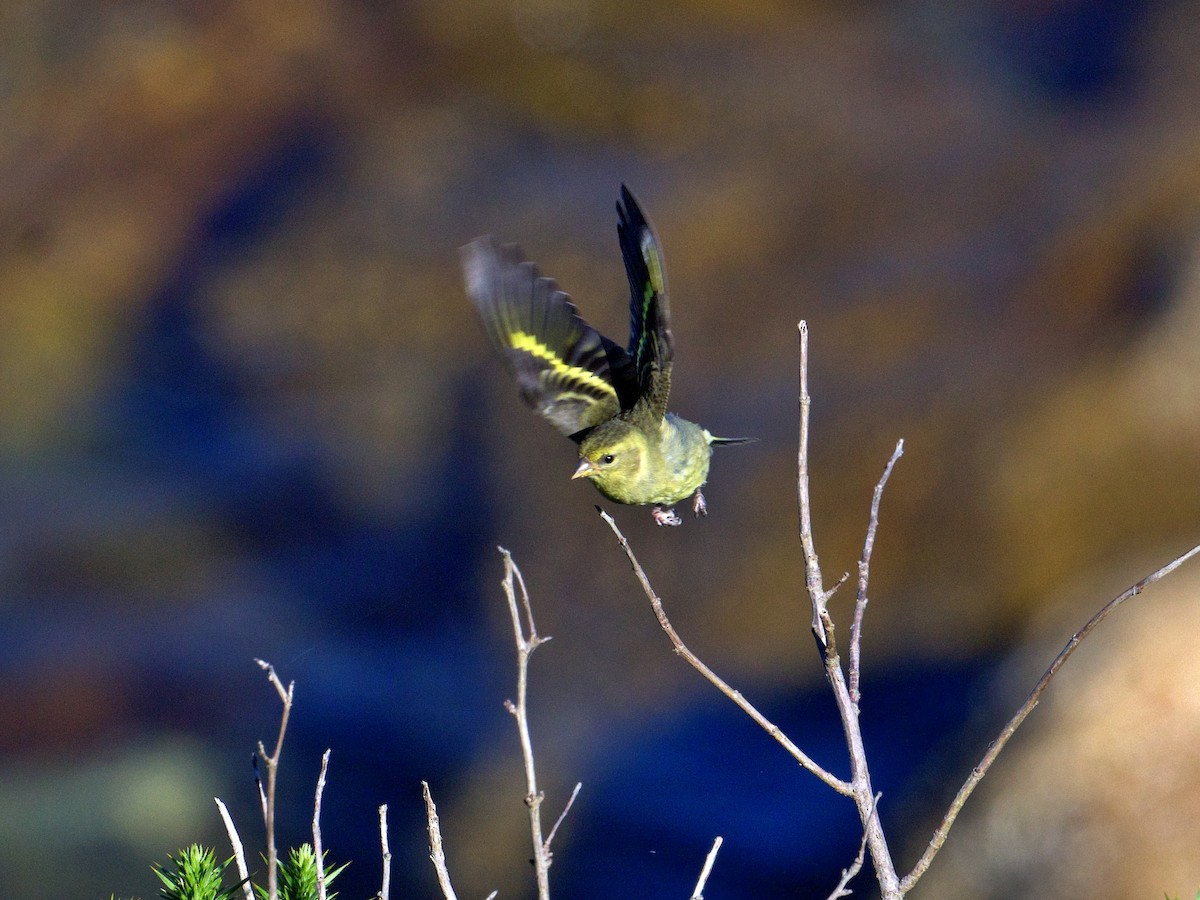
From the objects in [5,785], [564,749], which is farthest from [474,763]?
[5,785]

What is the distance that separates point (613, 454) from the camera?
5.54ft

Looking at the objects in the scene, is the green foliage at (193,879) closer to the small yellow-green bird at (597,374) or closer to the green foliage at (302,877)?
the green foliage at (302,877)

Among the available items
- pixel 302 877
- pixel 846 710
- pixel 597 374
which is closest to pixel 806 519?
pixel 846 710

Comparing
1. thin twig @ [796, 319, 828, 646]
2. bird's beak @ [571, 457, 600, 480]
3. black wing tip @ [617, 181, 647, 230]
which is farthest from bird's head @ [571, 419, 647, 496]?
thin twig @ [796, 319, 828, 646]

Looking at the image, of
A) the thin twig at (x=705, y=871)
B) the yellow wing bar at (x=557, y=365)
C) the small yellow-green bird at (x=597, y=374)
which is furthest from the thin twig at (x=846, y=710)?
the yellow wing bar at (x=557, y=365)

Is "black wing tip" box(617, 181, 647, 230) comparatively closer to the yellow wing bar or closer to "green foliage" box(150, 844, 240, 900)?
the yellow wing bar

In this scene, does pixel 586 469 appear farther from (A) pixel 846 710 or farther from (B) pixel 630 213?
(A) pixel 846 710

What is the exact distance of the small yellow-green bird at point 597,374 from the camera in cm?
157

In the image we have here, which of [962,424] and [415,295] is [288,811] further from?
[962,424]

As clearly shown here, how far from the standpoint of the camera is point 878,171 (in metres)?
4.20

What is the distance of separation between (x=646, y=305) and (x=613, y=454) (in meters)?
0.29

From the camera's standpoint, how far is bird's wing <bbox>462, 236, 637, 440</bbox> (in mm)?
1593

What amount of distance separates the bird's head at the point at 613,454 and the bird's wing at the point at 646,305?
0.05m

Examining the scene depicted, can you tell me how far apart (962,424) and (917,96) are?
134 centimetres
